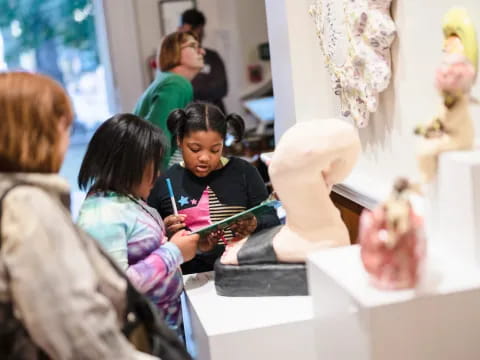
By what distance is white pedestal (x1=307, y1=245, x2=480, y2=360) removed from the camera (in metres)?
1.31

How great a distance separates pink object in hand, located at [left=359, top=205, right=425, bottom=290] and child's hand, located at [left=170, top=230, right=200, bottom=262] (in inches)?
24.0

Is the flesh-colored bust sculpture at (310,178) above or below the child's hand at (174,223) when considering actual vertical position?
above

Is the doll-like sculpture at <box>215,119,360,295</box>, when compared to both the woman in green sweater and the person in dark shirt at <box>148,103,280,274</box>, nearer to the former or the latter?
the person in dark shirt at <box>148,103,280,274</box>

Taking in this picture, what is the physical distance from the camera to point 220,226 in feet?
6.14

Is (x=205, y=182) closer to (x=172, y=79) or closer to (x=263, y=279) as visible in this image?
(x=263, y=279)

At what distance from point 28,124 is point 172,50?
2.08m

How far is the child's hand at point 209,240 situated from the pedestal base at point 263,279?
0.40 feet

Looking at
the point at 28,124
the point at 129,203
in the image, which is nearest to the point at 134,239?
the point at 129,203

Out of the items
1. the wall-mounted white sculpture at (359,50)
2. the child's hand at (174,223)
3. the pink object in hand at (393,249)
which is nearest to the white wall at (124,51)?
the wall-mounted white sculpture at (359,50)

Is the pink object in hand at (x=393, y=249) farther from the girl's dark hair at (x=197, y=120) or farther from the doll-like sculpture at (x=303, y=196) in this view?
the girl's dark hair at (x=197, y=120)

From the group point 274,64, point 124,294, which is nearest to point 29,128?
point 124,294

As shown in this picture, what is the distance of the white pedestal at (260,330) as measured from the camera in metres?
1.62

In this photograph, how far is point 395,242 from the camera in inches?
51.4

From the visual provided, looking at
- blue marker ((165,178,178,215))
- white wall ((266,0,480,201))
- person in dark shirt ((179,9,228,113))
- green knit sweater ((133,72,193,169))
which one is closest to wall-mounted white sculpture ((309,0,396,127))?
white wall ((266,0,480,201))
